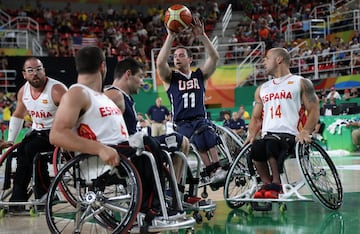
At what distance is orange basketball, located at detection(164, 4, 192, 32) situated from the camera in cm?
627

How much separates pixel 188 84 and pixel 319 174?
1648 mm

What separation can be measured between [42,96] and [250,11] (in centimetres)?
2396

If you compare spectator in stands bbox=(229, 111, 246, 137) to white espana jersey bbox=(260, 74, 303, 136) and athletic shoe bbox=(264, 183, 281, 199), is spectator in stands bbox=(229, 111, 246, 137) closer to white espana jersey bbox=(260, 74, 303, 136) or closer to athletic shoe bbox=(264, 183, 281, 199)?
white espana jersey bbox=(260, 74, 303, 136)

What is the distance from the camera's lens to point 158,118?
60.7 ft

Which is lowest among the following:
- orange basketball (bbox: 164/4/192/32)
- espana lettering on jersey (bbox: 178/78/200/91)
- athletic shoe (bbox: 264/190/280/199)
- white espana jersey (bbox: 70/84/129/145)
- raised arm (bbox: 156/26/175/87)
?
athletic shoe (bbox: 264/190/280/199)

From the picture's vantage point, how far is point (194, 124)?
263 inches

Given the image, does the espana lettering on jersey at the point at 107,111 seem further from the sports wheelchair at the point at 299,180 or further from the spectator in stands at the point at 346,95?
the spectator in stands at the point at 346,95

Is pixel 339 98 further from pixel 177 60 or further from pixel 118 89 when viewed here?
pixel 118 89

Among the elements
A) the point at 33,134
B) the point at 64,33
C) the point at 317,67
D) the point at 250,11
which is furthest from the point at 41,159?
the point at 250,11

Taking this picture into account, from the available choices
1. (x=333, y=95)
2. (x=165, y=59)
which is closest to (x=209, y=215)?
(x=165, y=59)

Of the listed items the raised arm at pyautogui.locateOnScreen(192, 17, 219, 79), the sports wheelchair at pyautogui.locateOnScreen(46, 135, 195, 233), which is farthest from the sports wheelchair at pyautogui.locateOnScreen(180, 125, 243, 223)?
the sports wheelchair at pyautogui.locateOnScreen(46, 135, 195, 233)

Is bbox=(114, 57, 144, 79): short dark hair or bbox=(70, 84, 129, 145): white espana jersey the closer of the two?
bbox=(70, 84, 129, 145): white espana jersey

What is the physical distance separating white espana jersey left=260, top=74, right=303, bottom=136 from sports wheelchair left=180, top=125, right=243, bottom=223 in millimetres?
567

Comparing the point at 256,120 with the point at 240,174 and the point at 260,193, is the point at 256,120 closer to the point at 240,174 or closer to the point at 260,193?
the point at 240,174
